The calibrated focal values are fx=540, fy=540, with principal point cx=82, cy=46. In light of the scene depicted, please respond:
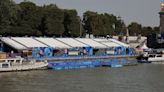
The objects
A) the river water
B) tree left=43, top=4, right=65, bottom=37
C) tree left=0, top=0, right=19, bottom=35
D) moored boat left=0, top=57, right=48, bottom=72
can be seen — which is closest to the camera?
the river water

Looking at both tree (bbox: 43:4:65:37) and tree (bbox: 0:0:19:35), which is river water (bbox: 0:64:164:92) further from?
tree (bbox: 43:4:65:37)

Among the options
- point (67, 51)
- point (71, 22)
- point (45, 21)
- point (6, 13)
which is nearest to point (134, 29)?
point (71, 22)

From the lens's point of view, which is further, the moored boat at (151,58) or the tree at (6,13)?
the moored boat at (151,58)

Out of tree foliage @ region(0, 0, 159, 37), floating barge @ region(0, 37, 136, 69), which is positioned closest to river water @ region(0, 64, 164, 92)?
floating barge @ region(0, 37, 136, 69)

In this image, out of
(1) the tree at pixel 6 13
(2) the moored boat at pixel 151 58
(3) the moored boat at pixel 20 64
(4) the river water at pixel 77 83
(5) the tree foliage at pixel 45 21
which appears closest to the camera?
(4) the river water at pixel 77 83

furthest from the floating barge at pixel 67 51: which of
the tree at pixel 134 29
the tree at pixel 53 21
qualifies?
the tree at pixel 134 29

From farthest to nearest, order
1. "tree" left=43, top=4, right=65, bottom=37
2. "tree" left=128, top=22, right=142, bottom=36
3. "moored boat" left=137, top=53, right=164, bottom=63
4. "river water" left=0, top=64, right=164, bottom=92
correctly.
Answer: "tree" left=128, top=22, right=142, bottom=36
"tree" left=43, top=4, right=65, bottom=37
"moored boat" left=137, top=53, right=164, bottom=63
"river water" left=0, top=64, right=164, bottom=92

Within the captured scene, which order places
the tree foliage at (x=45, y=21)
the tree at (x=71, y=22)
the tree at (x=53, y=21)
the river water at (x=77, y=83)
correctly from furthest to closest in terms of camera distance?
the tree at (x=71, y=22) < the tree at (x=53, y=21) < the tree foliage at (x=45, y=21) < the river water at (x=77, y=83)

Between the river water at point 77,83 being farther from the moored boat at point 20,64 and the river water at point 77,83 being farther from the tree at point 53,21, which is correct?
the tree at point 53,21

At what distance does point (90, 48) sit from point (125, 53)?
11.2 meters

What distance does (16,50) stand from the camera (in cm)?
8369

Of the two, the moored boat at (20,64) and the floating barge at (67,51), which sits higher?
the floating barge at (67,51)

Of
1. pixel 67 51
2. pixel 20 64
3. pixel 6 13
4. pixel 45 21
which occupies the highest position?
pixel 6 13

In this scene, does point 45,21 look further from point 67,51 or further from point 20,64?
point 20,64
